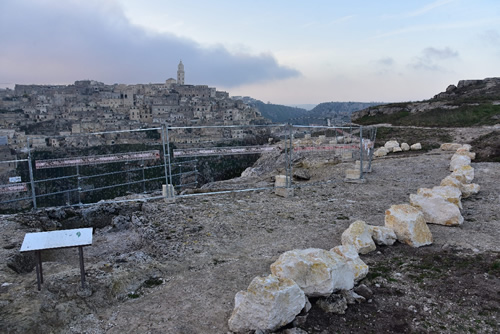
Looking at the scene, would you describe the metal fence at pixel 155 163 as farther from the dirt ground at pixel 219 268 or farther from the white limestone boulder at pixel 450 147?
the white limestone boulder at pixel 450 147

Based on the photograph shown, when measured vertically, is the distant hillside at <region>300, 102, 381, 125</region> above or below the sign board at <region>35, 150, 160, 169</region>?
above

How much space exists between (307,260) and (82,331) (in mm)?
2502

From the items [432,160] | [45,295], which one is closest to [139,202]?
[45,295]

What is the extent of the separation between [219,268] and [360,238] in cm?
226

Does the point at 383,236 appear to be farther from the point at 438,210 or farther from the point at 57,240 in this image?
the point at 57,240

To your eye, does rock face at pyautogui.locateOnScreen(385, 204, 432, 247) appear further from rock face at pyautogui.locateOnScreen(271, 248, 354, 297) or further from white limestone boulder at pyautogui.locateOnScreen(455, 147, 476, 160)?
white limestone boulder at pyautogui.locateOnScreen(455, 147, 476, 160)

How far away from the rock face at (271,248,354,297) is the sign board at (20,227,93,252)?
92.4 inches

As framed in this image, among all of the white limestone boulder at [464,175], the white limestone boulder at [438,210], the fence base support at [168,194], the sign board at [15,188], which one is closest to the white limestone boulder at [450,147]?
the white limestone boulder at [464,175]

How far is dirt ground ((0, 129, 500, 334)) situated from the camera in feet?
11.3

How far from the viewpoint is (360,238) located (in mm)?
5168

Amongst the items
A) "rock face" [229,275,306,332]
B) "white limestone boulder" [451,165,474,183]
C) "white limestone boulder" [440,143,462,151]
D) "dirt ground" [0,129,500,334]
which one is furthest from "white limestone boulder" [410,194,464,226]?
"white limestone boulder" [440,143,462,151]

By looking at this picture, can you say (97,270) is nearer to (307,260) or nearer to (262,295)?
(262,295)

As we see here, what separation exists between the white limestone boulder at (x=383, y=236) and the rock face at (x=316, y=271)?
167 centimetres

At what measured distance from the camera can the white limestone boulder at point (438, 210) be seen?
6.33 meters
